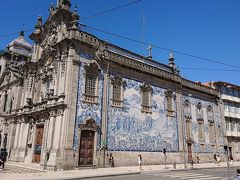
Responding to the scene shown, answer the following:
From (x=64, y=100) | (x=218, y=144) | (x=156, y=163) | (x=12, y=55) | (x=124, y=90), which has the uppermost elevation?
(x=12, y=55)

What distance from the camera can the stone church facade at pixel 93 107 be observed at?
20859mm

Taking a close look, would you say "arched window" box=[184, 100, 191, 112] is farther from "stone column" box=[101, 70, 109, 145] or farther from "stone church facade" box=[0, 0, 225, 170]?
"stone column" box=[101, 70, 109, 145]

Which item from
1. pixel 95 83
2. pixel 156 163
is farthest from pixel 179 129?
pixel 95 83

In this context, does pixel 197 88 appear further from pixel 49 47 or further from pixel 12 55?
pixel 12 55

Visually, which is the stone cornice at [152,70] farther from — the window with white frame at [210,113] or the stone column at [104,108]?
the window with white frame at [210,113]

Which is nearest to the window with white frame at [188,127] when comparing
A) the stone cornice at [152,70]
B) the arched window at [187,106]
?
the arched window at [187,106]

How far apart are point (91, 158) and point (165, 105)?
1166 centimetres

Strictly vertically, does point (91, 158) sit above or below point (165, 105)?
below

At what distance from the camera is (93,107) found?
867 inches

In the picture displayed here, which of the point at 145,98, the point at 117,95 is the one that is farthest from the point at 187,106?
the point at 117,95

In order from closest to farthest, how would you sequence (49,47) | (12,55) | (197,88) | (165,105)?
(49,47)
(165,105)
(197,88)
(12,55)

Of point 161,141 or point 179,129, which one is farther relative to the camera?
point 179,129

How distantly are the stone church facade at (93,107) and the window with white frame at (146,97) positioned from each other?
Result: 0.11 meters

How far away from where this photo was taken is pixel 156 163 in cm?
2588
